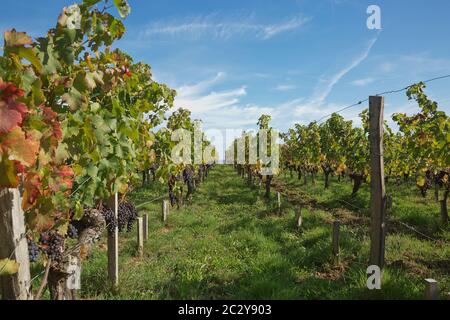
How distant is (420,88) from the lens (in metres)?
8.94

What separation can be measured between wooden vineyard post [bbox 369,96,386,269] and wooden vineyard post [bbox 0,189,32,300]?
4.73 metres

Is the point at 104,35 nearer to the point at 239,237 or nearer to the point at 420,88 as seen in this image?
the point at 239,237

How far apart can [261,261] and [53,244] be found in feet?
12.3

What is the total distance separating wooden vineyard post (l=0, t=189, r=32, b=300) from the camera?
7.06ft

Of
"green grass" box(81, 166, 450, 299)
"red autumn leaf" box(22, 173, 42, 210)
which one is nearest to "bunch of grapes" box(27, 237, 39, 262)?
"green grass" box(81, 166, 450, 299)

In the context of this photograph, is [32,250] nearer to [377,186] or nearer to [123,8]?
[123,8]

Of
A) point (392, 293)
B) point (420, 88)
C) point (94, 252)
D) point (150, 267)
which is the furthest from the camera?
point (420, 88)

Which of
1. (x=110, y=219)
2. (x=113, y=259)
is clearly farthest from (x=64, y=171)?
(x=113, y=259)

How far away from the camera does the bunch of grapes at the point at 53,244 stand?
3.58m

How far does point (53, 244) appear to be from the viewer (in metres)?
3.65

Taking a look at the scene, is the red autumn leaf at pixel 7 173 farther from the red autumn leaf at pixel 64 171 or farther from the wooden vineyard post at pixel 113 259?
the wooden vineyard post at pixel 113 259

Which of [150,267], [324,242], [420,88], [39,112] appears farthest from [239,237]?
[39,112]

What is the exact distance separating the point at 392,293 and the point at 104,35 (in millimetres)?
4740
